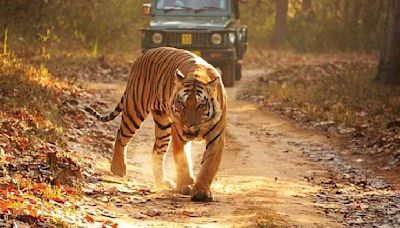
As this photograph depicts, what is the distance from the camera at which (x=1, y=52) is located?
48.6 feet

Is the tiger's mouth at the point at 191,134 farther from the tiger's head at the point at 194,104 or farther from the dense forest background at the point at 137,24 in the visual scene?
the dense forest background at the point at 137,24

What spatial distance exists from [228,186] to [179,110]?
4.81 ft

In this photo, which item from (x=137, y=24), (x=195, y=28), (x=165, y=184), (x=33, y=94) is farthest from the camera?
(x=137, y=24)

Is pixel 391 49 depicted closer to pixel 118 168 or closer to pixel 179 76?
pixel 118 168

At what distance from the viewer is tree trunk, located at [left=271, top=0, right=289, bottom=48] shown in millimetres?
34812

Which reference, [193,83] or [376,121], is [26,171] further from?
[376,121]

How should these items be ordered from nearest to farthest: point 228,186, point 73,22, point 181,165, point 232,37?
point 181,165
point 228,186
point 232,37
point 73,22

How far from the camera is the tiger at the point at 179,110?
7355 mm

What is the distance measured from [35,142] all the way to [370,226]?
3.68 m

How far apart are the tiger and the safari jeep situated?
28.5 feet

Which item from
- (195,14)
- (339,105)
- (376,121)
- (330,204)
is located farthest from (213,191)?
(195,14)

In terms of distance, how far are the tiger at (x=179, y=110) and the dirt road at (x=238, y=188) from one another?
21cm

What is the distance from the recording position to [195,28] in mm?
17797

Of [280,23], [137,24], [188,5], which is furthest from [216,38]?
[280,23]
